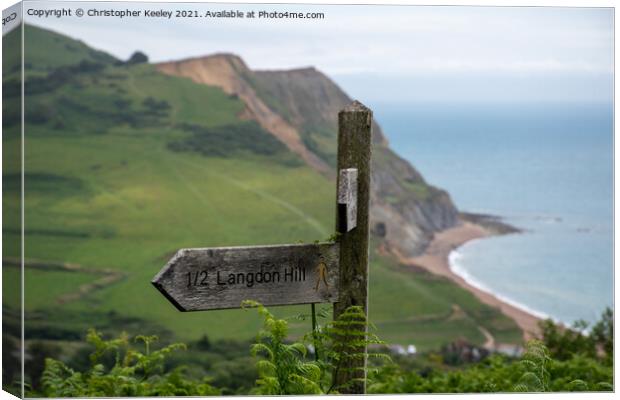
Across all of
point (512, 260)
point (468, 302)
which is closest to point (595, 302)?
point (512, 260)

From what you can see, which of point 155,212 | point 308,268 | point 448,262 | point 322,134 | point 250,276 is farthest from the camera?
point 322,134

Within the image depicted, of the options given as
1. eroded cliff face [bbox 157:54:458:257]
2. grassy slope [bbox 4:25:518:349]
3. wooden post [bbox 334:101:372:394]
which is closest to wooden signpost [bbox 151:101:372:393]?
wooden post [bbox 334:101:372:394]

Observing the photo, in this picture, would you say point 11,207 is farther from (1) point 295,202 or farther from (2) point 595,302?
(1) point 295,202

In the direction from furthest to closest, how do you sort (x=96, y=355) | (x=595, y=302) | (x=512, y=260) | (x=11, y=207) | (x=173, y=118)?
(x=173, y=118)
(x=512, y=260)
(x=595, y=302)
(x=11, y=207)
(x=96, y=355)

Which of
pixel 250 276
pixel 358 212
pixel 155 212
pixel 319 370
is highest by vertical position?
pixel 155 212

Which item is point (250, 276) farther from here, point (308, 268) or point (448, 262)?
point (448, 262)

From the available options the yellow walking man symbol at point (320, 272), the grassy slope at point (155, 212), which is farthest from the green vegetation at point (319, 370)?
the grassy slope at point (155, 212)

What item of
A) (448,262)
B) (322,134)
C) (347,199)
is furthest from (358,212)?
(322,134)
